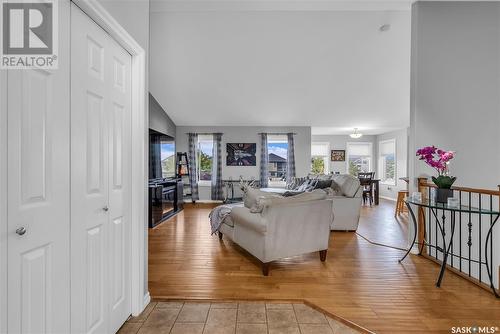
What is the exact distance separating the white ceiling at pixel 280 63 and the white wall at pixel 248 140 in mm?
401

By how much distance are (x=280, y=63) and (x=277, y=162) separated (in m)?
3.63

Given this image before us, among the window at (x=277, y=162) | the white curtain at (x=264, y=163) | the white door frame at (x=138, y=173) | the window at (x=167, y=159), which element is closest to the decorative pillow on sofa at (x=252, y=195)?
the white door frame at (x=138, y=173)

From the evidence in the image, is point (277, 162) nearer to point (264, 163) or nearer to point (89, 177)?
point (264, 163)

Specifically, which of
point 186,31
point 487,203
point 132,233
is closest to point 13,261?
point 132,233

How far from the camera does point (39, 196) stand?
4.04ft

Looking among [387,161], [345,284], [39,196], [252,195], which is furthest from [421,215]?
[387,161]

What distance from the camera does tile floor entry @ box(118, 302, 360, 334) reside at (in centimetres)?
188

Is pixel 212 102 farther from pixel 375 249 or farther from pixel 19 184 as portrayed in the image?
pixel 19 184

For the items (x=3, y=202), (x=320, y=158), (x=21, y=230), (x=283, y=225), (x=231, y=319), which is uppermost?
(x=320, y=158)

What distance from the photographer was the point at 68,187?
1.40 meters

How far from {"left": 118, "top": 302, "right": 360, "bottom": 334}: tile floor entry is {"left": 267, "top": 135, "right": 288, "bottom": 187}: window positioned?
5992mm

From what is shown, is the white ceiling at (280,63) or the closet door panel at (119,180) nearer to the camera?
the closet door panel at (119,180)

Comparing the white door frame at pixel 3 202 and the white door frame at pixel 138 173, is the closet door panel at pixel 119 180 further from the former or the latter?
the white door frame at pixel 3 202

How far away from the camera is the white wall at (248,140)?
25.9ft
